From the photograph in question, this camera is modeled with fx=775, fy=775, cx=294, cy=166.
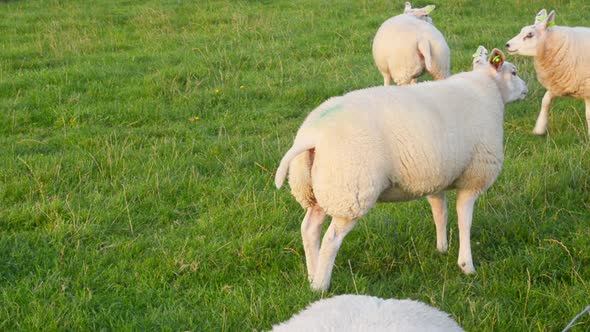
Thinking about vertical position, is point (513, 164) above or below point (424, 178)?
below

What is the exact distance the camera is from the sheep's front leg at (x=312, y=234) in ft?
13.1

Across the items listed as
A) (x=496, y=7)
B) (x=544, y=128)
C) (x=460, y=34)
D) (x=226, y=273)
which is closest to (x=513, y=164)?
(x=544, y=128)

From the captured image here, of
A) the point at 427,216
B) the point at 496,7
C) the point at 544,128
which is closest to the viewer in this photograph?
the point at 427,216

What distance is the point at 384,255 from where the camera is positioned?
13.9 feet

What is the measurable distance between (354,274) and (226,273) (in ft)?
2.20

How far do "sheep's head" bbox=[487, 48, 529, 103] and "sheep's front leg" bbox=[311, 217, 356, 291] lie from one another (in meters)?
1.40

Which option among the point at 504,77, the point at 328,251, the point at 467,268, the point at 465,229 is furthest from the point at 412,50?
the point at 328,251

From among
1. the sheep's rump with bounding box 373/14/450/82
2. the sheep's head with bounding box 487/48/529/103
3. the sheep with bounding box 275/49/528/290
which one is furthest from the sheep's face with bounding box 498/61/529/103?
the sheep's rump with bounding box 373/14/450/82

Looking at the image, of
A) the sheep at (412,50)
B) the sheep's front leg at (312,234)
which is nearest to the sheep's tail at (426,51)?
the sheep at (412,50)

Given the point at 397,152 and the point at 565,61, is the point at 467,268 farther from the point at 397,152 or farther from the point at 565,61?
the point at 565,61

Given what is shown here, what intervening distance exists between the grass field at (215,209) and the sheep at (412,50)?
788 mm

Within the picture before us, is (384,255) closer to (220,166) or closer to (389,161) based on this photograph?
(389,161)

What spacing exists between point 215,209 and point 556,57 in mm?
3789

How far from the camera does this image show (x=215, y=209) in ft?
16.2
